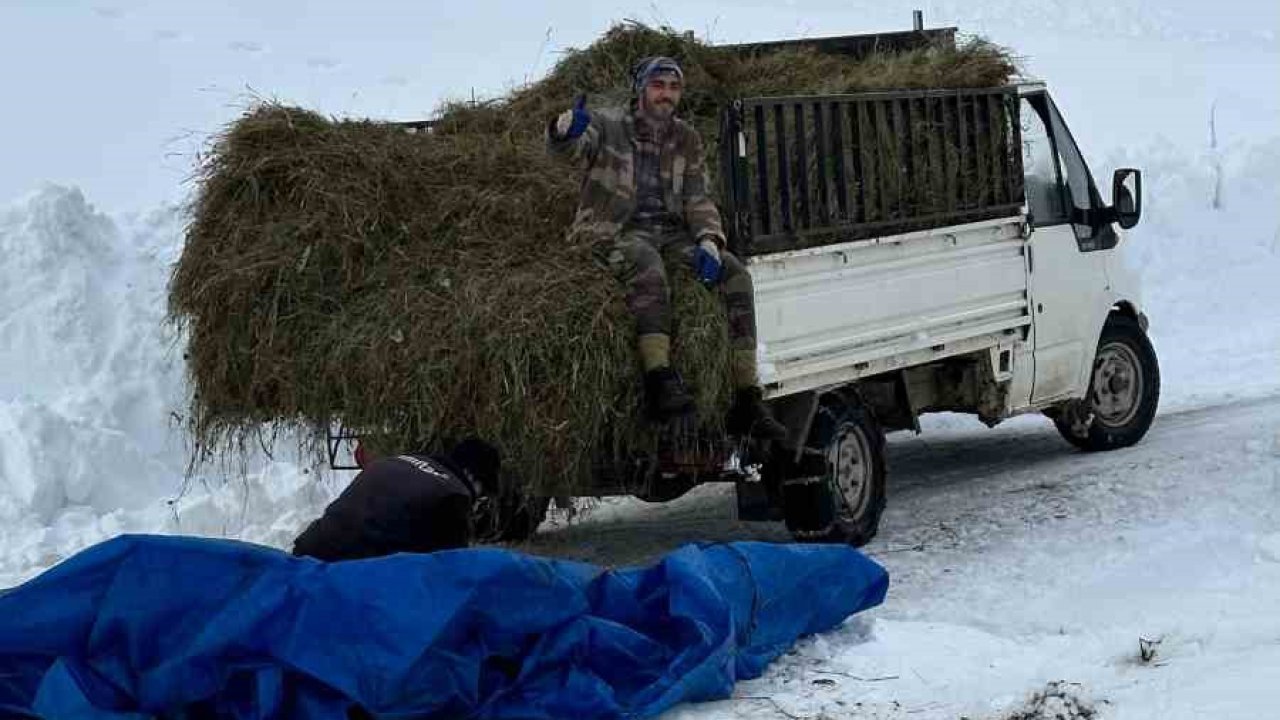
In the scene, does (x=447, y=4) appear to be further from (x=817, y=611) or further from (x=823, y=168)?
(x=817, y=611)

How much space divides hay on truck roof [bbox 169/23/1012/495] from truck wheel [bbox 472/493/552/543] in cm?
61

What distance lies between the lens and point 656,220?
920 centimetres

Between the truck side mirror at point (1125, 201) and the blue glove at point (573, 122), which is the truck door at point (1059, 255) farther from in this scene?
the blue glove at point (573, 122)

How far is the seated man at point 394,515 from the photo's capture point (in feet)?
21.7

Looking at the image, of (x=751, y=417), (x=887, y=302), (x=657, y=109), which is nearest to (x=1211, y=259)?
(x=887, y=302)

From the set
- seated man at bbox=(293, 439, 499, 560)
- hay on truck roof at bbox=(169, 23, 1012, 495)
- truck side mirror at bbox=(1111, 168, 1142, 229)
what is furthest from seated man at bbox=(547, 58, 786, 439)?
truck side mirror at bbox=(1111, 168, 1142, 229)

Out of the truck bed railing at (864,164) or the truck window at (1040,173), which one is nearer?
the truck bed railing at (864,164)

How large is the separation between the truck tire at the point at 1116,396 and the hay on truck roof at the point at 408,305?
405cm

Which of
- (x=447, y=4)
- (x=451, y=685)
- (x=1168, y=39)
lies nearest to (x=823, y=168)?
(x=451, y=685)

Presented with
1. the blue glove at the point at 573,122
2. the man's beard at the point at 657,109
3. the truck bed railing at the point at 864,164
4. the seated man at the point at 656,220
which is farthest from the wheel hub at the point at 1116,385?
the blue glove at the point at 573,122

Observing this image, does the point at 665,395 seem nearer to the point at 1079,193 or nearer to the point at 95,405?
the point at 1079,193

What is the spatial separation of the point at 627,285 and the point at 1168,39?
3492 centimetres

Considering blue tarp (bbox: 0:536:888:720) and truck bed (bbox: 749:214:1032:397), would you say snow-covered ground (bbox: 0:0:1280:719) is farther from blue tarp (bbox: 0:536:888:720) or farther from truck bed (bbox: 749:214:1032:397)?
truck bed (bbox: 749:214:1032:397)

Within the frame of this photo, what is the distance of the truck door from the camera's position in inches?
443
